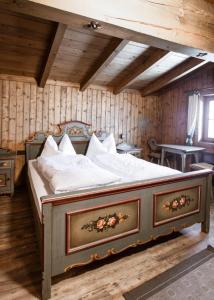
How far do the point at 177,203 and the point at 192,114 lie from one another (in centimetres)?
301

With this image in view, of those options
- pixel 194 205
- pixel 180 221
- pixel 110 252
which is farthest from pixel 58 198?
pixel 194 205

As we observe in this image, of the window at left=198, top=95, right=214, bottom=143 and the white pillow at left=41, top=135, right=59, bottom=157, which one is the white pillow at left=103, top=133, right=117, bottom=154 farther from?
the window at left=198, top=95, right=214, bottom=143

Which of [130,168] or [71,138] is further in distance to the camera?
[71,138]

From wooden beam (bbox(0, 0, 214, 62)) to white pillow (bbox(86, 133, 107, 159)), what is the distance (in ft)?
8.39

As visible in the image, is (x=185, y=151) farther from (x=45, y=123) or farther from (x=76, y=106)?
(x=45, y=123)

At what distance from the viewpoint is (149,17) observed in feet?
5.61

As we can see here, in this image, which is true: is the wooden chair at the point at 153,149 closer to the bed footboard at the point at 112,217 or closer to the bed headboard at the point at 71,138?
the bed headboard at the point at 71,138

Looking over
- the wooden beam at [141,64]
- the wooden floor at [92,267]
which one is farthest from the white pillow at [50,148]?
the wooden beam at [141,64]

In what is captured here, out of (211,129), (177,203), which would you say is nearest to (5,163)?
(177,203)

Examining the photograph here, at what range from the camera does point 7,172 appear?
3607 mm

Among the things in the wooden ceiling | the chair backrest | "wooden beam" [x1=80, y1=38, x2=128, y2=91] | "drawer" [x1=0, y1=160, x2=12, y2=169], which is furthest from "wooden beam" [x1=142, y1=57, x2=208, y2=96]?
"drawer" [x1=0, y1=160, x2=12, y2=169]

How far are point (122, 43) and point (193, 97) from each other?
8.18ft

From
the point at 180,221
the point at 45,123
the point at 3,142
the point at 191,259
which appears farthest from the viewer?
the point at 45,123

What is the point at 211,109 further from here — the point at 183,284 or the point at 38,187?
the point at 38,187
